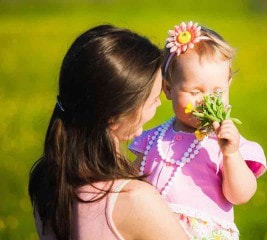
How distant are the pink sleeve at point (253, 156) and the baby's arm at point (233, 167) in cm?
8

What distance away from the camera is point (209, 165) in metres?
3.34

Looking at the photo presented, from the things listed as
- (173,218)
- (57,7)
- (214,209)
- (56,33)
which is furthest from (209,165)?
(57,7)

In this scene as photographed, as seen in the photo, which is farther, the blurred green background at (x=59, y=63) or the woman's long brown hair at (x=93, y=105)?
the blurred green background at (x=59, y=63)

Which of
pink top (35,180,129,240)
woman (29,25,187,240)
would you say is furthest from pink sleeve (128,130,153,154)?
pink top (35,180,129,240)

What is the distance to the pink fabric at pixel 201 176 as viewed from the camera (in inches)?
129

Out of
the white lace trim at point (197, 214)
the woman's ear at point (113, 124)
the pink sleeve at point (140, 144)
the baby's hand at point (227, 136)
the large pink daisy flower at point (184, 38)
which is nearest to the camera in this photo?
the woman's ear at point (113, 124)

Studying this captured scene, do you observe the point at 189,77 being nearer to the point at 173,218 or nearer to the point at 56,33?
the point at 173,218

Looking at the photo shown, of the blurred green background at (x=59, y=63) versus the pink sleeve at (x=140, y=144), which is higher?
the pink sleeve at (x=140, y=144)

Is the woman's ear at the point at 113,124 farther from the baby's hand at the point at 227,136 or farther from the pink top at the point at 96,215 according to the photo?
the baby's hand at the point at 227,136

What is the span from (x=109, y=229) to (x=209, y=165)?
79 cm

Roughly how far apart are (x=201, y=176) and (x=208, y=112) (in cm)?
28

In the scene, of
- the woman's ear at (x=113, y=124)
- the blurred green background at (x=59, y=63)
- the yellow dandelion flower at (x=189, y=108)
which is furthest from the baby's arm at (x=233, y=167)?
the blurred green background at (x=59, y=63)

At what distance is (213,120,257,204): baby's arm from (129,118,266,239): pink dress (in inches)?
2.9

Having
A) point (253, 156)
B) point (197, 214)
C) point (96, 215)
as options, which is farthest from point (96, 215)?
point (253, 156)
